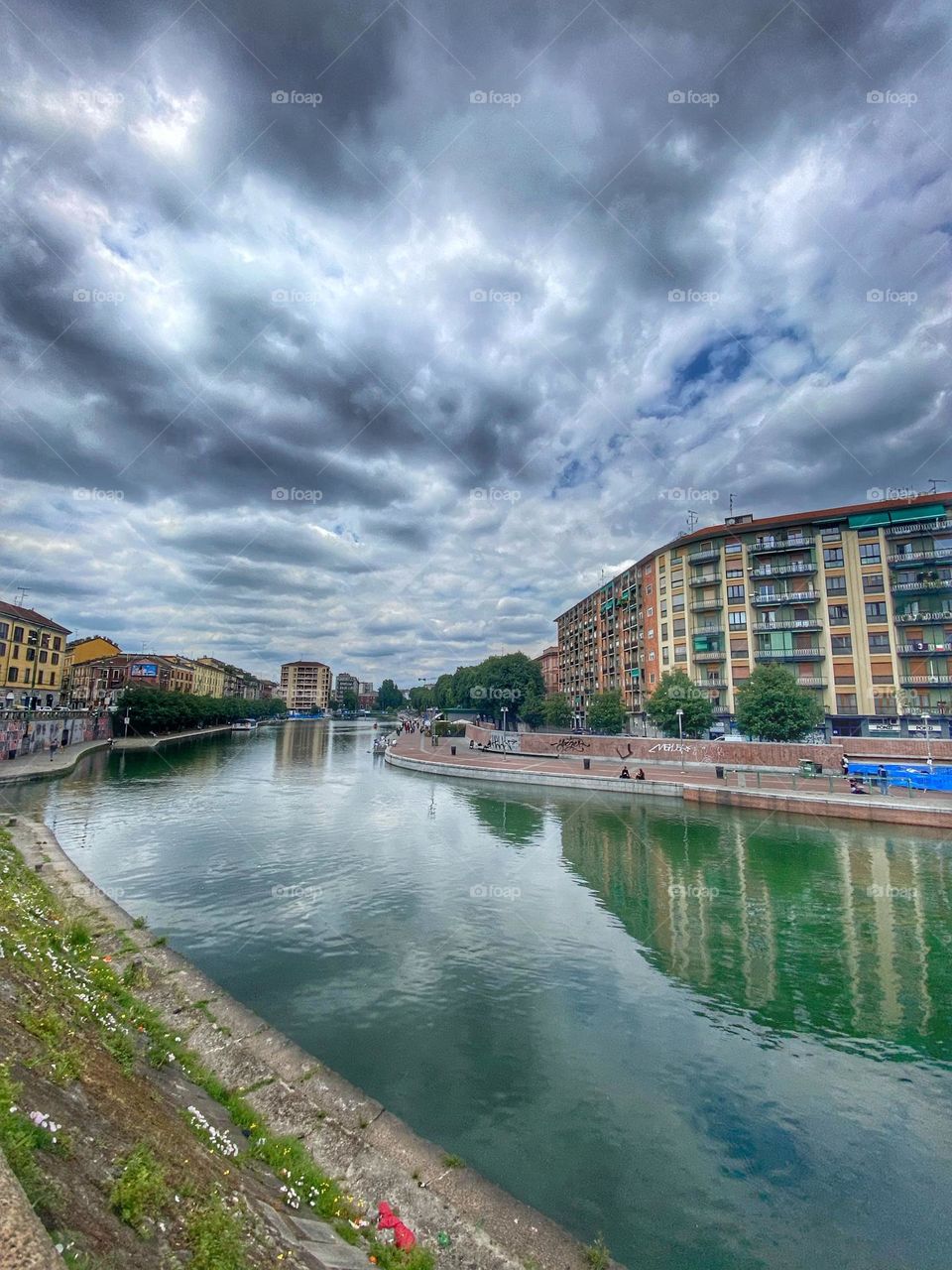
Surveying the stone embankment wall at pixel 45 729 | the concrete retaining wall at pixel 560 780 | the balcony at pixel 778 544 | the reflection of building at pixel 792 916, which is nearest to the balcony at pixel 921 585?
the balcony at pixel 778 544

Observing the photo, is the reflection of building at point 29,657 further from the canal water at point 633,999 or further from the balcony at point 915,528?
the balcony at point 915,528

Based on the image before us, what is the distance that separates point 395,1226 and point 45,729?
57.9m

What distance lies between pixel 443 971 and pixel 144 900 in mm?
9058

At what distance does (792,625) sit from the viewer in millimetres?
51906

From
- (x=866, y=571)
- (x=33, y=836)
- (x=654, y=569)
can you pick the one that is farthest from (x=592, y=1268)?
(x=654, y=569)

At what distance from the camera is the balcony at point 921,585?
156ft

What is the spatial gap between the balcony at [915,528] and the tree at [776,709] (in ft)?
62.6

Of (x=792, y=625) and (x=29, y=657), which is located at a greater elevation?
(x=792, y=625)

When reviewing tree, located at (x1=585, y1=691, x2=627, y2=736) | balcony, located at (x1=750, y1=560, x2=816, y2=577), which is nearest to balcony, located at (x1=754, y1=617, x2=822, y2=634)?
balcony, located at (x1=750, y1=560, x2=816, y2=577)

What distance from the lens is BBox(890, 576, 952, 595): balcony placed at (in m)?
47.6

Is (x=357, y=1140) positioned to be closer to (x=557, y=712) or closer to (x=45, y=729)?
(x=45, y=729)

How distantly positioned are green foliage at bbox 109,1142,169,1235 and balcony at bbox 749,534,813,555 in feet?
195

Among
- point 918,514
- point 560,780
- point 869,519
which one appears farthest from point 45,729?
point 918,514

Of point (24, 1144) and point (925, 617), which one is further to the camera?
point (925, 617)
